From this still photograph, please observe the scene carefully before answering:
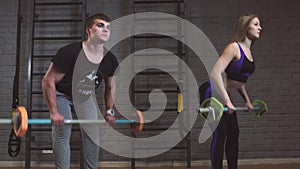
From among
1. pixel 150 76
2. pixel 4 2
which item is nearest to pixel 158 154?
pixel 150 76

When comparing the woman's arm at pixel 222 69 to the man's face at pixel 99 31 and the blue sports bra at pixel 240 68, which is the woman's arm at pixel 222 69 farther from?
the man's face at pixel 99 31

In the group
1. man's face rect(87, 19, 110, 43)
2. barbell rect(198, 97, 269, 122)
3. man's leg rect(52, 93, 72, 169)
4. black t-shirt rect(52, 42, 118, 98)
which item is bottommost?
man's leg rect(52, 93, 72, 169)

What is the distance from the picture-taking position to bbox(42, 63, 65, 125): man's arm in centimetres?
236

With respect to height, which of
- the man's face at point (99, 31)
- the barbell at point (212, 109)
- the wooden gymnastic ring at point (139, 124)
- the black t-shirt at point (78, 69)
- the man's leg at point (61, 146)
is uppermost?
the man's face at point (99, 31)

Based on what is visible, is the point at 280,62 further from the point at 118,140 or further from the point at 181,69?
the point at 118,140

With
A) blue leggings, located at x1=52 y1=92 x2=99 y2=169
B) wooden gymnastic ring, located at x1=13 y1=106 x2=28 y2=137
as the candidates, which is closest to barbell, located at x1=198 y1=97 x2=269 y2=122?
blue leggings, located at x1=52 y1=92 x2=99 y2=169

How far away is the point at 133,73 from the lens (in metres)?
4.39

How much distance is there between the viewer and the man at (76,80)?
2.48 m

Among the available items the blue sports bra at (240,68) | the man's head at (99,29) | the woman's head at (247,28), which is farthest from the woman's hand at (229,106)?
the man's head at (99,29)

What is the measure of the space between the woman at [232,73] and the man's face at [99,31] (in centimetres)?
80

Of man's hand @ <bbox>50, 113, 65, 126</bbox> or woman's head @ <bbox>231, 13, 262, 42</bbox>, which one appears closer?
man's hand @ <bbox>50, 113, 65, 126</bbox>

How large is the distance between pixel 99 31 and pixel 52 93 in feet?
1.70

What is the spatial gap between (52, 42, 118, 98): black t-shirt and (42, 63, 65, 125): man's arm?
0.04m

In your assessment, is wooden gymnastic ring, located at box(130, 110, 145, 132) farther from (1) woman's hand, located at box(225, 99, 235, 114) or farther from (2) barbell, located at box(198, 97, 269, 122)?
(1) woman's hand, located at box(225, 99, 235, 114)
